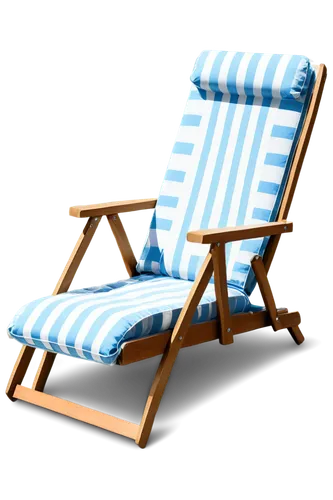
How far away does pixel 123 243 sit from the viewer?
256 inches

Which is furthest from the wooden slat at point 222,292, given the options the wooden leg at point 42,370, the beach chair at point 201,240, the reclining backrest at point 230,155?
the wooden leg at point 42,370

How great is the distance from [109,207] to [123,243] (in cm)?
26

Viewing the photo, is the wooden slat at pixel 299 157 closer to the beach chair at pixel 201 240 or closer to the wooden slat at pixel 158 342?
the beach chair at pixel 201 240

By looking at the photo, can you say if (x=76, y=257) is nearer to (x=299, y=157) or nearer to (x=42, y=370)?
(x=42, y=370)

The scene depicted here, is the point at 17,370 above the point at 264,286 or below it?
below

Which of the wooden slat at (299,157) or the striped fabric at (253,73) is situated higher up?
the striped fabric at (253,73)

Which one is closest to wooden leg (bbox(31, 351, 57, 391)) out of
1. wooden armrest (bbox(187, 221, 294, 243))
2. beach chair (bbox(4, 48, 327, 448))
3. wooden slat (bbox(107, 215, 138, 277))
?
beach chair (bbox(4, 48, 327, 448))

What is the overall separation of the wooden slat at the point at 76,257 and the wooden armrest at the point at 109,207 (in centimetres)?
5

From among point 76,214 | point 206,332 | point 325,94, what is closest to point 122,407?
point 206,332

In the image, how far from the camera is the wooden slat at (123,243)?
6422 millimetres

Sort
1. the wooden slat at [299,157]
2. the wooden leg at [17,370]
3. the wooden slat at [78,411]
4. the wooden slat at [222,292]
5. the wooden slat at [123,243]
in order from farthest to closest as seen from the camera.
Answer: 1. the wooden slat at [123,243]
2. the wooden slat at [299,157]
3. the wooden leg at [17,370]
4. the wooden slat at [222,292]
5. the wooden slat at [78,411]

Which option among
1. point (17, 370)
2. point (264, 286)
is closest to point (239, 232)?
point (264, 286)

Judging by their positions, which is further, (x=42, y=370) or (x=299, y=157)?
(x=299, y=157)

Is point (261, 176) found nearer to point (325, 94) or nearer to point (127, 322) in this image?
point (325, 94)
